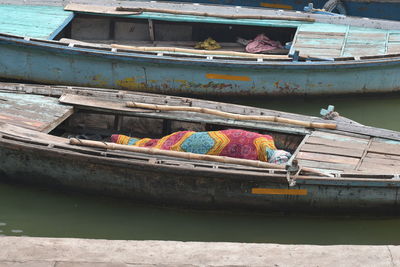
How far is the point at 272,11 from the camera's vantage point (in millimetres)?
14203

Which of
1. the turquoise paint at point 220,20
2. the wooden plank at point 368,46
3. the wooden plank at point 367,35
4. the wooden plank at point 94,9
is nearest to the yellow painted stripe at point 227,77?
the turquoise paint at point 220,20

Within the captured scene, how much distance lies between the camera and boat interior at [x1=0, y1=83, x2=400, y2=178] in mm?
9039

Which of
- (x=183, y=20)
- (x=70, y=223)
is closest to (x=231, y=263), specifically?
(x=70, y=223)

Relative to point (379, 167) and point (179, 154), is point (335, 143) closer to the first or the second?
point (379, 167)

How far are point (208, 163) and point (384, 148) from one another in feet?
7.95

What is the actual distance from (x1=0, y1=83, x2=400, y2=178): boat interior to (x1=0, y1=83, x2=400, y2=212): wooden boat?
0.6 inches

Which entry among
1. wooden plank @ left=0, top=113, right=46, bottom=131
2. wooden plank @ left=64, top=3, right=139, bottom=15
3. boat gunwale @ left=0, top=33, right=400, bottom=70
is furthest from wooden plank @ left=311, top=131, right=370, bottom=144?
wooden plank @ left=64, top=3, right=139, bottom=15

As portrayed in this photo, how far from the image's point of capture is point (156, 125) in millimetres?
10492

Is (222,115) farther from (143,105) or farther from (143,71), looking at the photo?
(143,71)

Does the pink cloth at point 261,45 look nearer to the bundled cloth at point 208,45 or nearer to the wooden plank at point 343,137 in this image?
the bundled cloth at point 208,45

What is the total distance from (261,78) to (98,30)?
4.01m

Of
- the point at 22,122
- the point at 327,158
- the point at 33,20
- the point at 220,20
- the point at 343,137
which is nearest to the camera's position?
the point at 327,158

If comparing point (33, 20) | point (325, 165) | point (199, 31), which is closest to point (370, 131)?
point (325, 165)

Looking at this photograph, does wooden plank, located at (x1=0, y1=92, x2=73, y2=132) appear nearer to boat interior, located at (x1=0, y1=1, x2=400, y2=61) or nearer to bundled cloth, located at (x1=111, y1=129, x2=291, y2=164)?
bundled cloth, located at (x1=111, y1=129, x2=291, y2=164)
